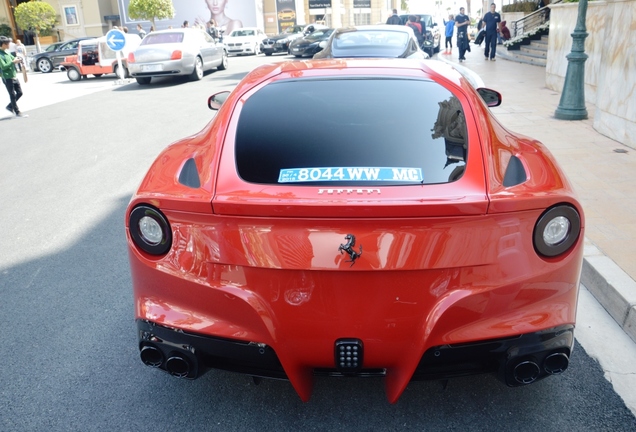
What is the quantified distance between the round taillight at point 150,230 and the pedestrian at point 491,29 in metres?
21.4

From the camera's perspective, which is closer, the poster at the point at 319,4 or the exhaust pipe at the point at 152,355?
the exhaust pipe at the point at 152,355

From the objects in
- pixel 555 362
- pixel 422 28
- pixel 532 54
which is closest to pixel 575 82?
pixel 555 362

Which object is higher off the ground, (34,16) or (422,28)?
(34,16)

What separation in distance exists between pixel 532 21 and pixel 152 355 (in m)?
27.5

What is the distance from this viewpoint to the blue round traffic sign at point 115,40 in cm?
1833

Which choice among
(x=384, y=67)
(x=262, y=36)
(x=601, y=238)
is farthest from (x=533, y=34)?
(x=384, y=67)

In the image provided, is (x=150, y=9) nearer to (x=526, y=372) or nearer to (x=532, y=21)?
(x=532, y=21)

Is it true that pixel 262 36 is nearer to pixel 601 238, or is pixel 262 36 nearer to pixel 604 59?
pixel 604 59

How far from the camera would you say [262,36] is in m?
34.9

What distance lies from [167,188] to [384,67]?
A: 1.35 meters

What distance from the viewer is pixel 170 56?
17281 mm

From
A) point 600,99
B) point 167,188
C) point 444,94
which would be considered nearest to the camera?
point 167,188

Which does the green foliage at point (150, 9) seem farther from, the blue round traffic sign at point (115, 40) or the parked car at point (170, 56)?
the blue round traffic sign at point (115, 40)

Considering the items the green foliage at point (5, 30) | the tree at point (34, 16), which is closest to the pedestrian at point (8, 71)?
the tree at point (34, 16)
